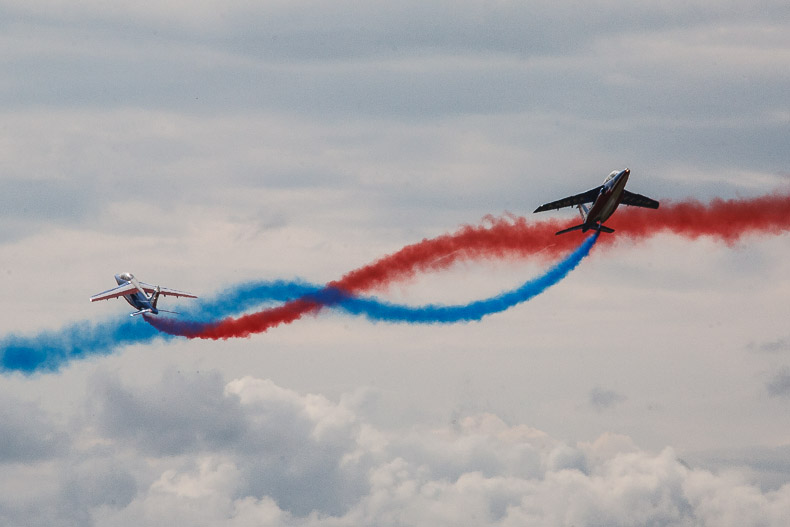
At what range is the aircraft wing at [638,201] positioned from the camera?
189500 millimetres

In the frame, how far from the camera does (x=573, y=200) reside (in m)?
187

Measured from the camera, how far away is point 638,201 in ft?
624

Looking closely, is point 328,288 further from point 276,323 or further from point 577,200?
point 577,200

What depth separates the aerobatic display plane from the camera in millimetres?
181375

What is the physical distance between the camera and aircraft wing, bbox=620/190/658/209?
190 meters

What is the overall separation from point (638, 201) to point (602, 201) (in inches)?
355

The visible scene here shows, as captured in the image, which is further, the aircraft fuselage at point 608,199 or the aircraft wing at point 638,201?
the aircraft wing at point 638,201

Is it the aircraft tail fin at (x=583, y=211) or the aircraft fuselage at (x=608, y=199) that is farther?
the aircraft tail fin at (x=583, y=211)

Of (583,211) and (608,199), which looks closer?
(608,199)

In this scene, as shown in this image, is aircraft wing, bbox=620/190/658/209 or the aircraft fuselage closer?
the aircraft fuselage

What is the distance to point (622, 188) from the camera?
182 meters

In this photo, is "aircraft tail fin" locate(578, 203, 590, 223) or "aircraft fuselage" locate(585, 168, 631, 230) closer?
"aircraft fuselage" locate(585, 168, 631, 230)

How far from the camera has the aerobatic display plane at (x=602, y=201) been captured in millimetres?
181375

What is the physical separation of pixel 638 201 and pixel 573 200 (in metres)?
9.06
